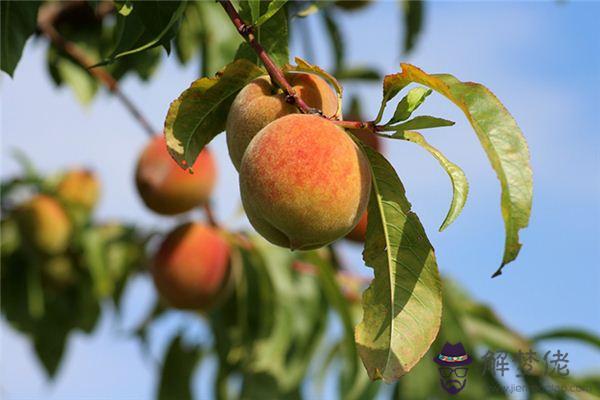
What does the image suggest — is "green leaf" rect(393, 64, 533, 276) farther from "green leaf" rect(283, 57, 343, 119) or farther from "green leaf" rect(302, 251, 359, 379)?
"green leaf" rect(302, 251, 359, 379)

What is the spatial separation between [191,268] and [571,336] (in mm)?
1093

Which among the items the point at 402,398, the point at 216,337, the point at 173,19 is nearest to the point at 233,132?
the point at 173,19

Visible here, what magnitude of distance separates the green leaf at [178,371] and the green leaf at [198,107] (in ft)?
6.31

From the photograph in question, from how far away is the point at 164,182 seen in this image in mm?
2184

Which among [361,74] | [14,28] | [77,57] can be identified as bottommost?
[361,74]

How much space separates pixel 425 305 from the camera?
968mm

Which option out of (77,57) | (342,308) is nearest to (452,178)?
(342,308)

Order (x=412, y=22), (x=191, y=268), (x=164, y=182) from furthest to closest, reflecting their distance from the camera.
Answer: (x=412, y=22) < (x=191, y=268) < (x=164, y=182)

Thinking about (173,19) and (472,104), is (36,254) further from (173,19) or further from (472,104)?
(472,104)

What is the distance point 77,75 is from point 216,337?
0.86m

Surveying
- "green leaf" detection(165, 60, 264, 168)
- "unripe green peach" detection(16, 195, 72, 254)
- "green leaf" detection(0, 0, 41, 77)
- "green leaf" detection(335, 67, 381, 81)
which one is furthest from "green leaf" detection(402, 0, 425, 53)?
"green leaf" detection(165, 60, 264, 168)

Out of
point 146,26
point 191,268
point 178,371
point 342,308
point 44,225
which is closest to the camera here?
point 146,26

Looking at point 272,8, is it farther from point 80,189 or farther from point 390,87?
point 80,189

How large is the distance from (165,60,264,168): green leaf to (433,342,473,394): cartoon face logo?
1.27 m
